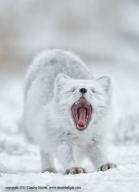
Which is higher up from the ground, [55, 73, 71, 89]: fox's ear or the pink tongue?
[55, 73, 71, 89]: fox's ear

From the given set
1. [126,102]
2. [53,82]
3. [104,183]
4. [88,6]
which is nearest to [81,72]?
[53,82]

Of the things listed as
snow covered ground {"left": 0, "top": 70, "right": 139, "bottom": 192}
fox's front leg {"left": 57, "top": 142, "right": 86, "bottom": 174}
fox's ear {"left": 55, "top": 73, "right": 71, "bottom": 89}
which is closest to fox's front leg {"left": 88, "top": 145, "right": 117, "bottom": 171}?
snow covered ground {"left": 0, "top": 70, "right": 139, "bottom": 192}

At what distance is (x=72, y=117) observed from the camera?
7266 millimetres

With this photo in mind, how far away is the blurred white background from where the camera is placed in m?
23.1

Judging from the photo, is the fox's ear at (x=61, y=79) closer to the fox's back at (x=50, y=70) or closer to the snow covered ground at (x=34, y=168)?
the fox's back at (x=50, y=70)

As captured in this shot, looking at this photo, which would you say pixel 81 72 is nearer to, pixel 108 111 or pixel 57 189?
pixel 108 111

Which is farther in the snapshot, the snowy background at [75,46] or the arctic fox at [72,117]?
the snowy background at [75,46]

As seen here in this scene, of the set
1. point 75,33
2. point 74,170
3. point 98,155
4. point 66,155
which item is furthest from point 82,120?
point 75,33

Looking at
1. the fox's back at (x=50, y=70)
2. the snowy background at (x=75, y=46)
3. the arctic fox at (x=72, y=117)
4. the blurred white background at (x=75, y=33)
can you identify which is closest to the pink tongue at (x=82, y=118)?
the arctic fox at (x=72, y=117)

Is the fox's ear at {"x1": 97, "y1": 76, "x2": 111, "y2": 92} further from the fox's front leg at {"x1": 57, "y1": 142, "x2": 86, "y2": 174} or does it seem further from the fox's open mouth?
the fox's front leg at {"x1": 57, "y1": 142, "x2": 86, "y2": 174}

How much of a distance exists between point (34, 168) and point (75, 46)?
18.0m

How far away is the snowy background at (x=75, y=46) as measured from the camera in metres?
12.4

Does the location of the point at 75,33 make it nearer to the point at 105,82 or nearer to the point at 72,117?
the point at 105,82

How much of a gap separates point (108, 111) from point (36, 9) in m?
21.9
